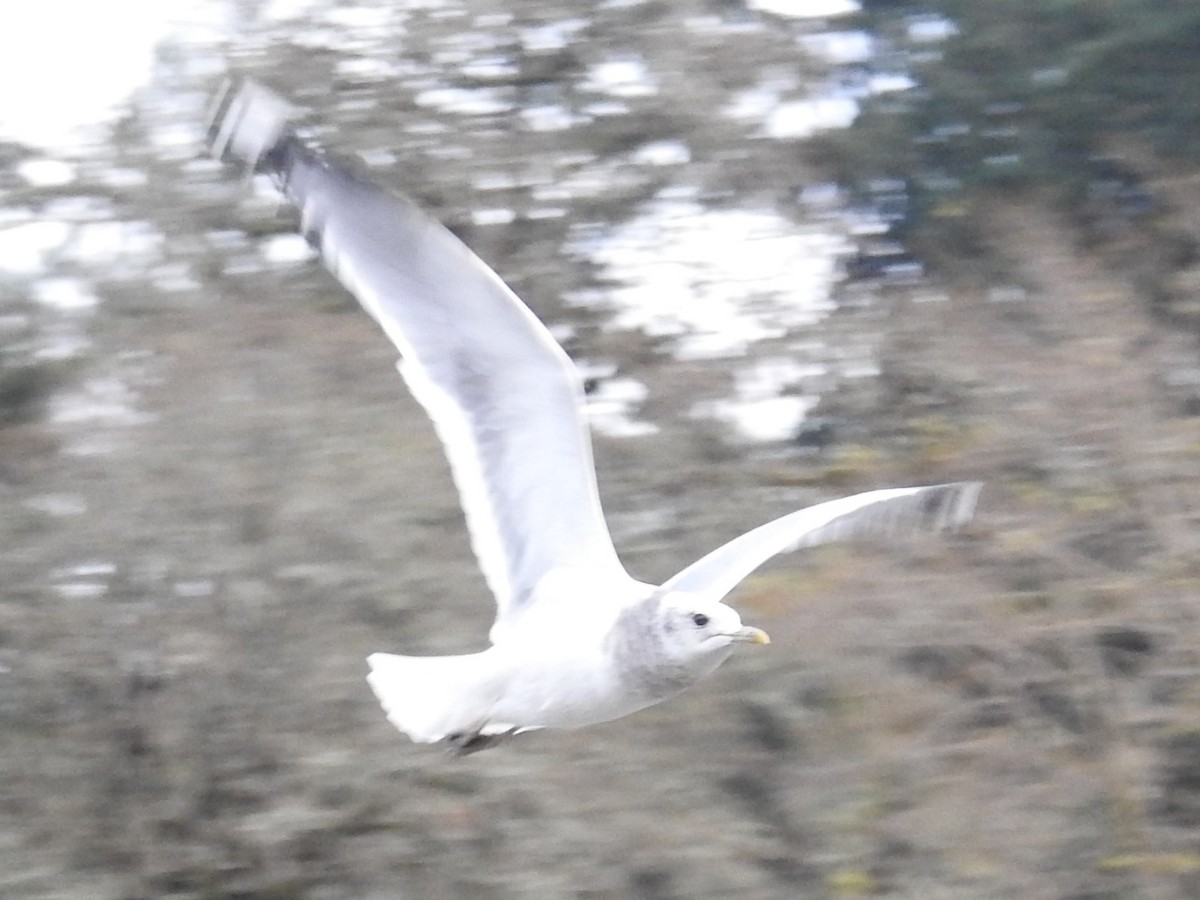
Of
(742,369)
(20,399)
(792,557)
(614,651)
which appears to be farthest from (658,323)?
(614,651)

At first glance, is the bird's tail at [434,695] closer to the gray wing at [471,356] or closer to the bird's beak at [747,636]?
the gray wing at [471,356]

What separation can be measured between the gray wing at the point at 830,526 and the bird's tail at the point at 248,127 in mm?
933

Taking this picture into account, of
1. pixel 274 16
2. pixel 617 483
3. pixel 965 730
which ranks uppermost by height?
pixel 274 16

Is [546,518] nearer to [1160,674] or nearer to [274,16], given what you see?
[1160,674]

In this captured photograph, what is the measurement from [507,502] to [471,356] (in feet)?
0.81

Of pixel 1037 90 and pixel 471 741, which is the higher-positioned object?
pixel 471 741

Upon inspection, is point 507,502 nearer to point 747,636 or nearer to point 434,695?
point 434,695

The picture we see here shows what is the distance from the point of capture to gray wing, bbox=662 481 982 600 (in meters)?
2.86

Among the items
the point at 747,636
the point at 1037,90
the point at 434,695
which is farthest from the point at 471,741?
the point at 1037,90

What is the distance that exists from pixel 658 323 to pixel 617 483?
1.64 ft

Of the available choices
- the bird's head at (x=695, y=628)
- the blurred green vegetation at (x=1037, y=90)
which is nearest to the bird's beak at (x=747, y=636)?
the bird's head at (x=695, y=628)

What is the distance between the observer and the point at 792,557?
15.1ft

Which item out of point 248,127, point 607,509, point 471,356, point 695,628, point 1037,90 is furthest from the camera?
point 1037,90

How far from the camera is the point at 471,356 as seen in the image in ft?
9.76
